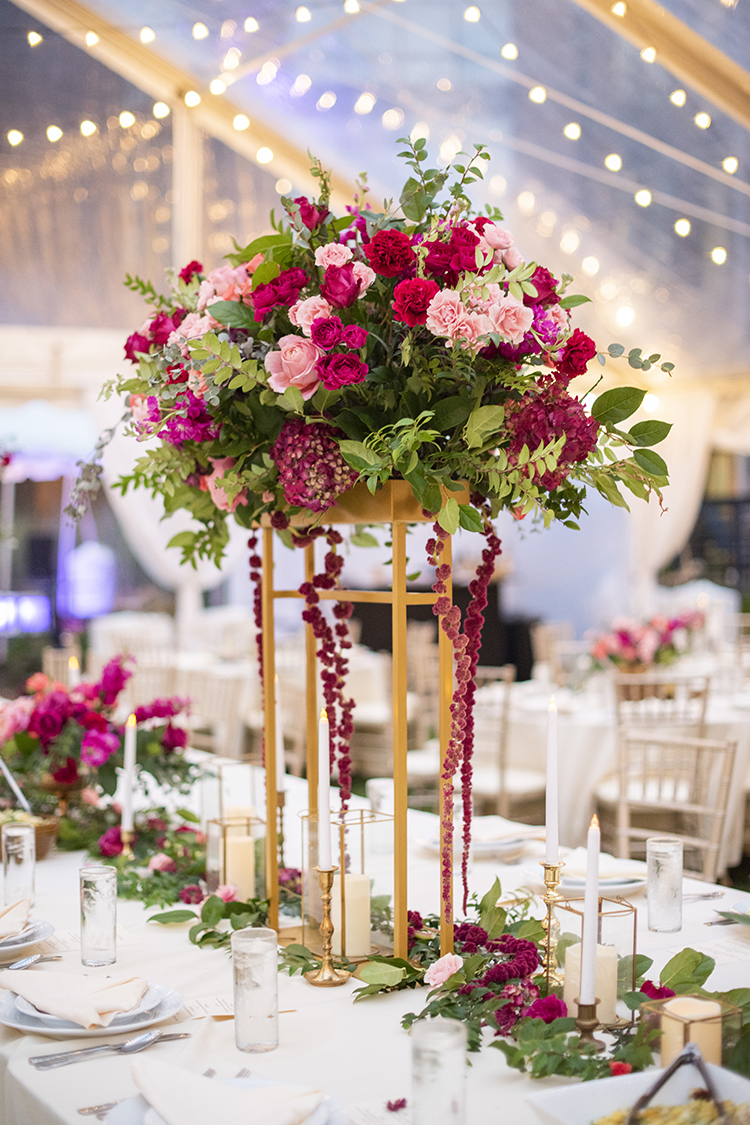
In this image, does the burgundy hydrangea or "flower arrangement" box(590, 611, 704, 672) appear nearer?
the burgundy hydrangea

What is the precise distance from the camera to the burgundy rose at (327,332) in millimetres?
1368

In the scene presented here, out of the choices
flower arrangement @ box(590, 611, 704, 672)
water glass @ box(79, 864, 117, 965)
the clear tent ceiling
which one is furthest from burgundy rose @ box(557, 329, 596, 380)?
flower arrangement @ box(590, 611, 704, 672)

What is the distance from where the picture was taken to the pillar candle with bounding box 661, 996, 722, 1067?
1066mm

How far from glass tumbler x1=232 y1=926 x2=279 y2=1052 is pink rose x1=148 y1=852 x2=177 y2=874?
80 cm

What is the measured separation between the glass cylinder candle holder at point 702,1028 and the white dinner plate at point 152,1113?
0.35m

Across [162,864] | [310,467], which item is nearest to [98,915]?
[162,864]

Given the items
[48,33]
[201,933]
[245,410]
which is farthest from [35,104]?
[201,933]

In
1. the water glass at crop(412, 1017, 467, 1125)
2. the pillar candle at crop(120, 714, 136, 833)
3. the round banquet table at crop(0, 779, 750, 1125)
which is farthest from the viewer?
the pillar candle at crop(120, 714, 136, 833)

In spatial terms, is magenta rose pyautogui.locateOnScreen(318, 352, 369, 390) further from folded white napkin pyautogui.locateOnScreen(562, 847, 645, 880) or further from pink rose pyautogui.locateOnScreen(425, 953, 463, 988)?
folded white napkin pyautogui.locateOnScreen(562, 847, 645, 880)

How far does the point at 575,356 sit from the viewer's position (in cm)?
141

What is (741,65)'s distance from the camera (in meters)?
2.89

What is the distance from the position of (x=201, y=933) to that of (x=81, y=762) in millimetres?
753

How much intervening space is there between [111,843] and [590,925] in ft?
4.12

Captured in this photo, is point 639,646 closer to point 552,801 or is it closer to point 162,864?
point 162,864
